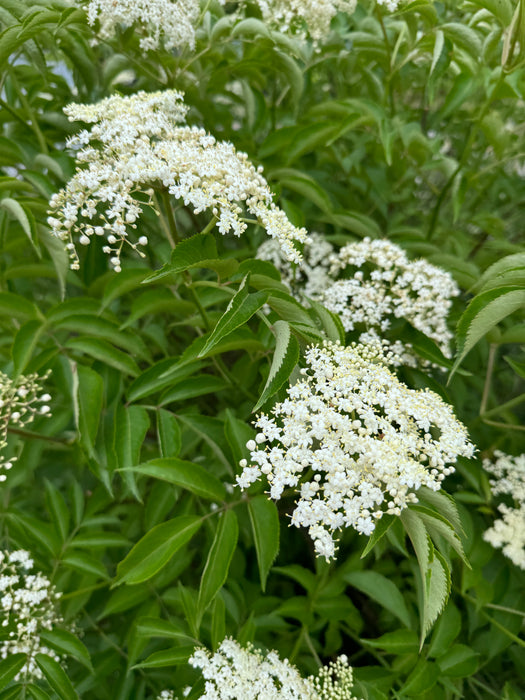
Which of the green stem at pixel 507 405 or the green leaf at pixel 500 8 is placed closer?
the green leaf at pixel 500 8

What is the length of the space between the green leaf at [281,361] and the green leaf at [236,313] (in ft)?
0.23

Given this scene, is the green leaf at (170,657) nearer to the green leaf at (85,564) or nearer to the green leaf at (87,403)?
the green leaf at (85,564)

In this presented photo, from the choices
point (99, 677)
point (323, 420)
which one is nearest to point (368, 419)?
point (323, 420)

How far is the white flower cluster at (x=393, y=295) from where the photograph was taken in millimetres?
1422

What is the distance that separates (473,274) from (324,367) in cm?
85

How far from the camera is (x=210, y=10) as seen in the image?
1.62 meters

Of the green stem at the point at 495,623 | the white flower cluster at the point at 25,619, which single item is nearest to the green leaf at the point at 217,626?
the white flower cluster at the point at 25,619

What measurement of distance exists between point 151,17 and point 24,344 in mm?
847

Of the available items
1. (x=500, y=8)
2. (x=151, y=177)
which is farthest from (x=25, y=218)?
(x=500, y=8)

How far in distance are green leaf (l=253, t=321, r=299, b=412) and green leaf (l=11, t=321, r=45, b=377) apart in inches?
23.9

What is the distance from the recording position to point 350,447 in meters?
0.94

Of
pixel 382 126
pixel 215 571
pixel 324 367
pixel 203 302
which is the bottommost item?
pixel 215 571

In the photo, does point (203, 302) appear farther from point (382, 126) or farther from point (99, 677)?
Answer: point (99, 677)

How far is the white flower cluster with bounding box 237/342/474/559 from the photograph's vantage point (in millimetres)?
907
